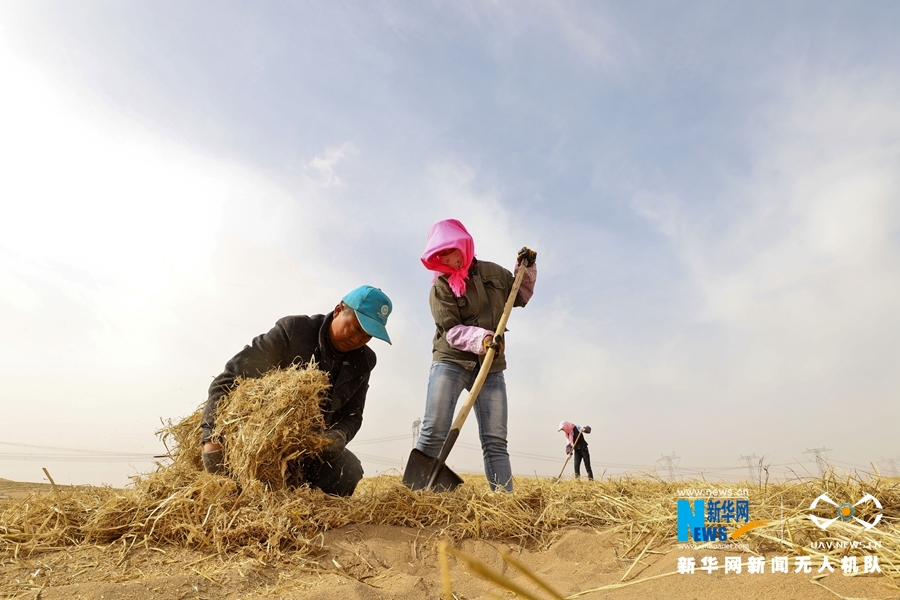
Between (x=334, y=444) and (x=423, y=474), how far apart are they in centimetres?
82

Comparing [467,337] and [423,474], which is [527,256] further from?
[423,474]

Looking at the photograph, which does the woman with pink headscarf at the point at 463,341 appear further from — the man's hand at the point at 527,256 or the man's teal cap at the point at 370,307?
the man's teal cap at the point at 370,307

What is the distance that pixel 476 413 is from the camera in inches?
155

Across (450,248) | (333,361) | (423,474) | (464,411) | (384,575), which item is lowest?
(384,575)

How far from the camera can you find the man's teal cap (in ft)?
10.5

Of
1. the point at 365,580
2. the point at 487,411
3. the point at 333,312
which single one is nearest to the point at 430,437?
the point at 487,411

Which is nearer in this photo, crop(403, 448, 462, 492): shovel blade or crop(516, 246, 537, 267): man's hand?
crop(403, 448, 462, 492): shovel blade

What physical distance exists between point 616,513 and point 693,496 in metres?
0.37

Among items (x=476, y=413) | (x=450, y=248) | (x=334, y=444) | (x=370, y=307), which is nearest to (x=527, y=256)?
(x=450, y=248)

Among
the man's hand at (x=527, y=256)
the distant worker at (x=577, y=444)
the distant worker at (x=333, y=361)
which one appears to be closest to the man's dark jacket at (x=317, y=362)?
the distant worker at (x=333, y=361)

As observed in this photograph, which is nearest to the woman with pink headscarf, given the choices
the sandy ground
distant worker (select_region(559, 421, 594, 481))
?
the sandy ground

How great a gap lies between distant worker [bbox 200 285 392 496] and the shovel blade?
0.34 m

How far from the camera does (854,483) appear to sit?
2.36 m

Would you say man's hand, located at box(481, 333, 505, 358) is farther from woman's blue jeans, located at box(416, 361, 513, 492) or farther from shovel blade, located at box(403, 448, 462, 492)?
shovel blade, located at box(403, 448, 462, 492)
